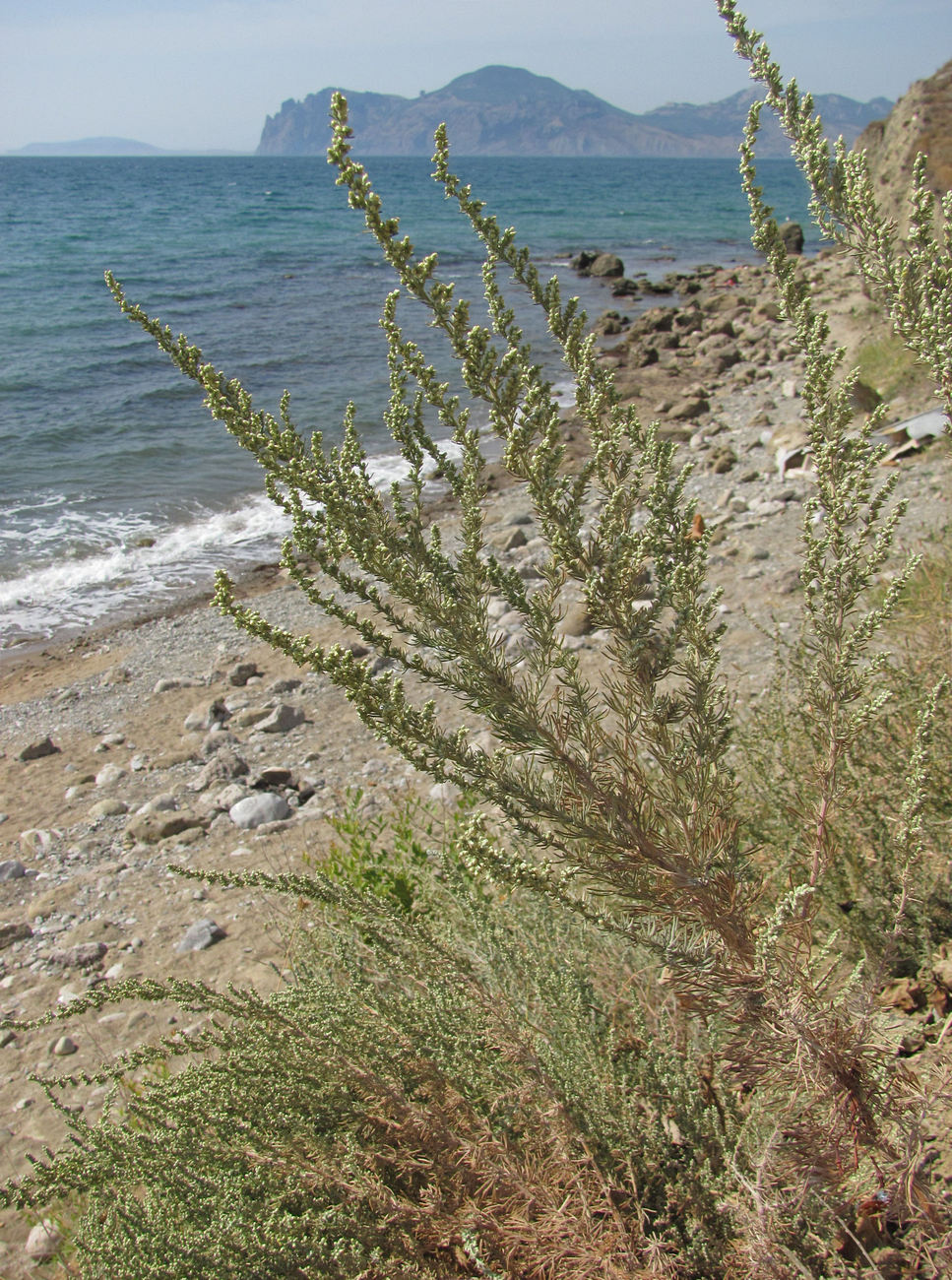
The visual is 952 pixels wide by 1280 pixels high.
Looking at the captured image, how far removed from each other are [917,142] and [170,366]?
15.6 metres

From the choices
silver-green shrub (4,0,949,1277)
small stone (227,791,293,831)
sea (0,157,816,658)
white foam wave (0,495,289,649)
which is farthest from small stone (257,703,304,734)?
silver-green shrub (4,0,949,1277)

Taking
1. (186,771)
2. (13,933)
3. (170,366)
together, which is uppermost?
(170,366)

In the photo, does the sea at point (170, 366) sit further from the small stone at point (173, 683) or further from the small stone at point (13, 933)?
the small stone at point (13, 933)

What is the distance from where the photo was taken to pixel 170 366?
66.5ft

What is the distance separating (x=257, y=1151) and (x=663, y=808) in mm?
1456

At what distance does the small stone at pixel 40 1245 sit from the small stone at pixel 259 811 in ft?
9.62

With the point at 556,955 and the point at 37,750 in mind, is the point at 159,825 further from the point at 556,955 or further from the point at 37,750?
the point at 556,955

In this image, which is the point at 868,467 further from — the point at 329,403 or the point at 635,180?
the point at 635,180

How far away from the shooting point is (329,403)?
1731 centimetres

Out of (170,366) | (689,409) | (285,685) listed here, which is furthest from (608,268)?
(285,685)

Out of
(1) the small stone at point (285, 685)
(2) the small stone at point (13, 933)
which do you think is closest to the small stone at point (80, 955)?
(2) the small stone at point (13, 933)

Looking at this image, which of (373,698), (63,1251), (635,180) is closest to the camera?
(373,698)

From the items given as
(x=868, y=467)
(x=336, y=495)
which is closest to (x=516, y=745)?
(x=336, y=495)

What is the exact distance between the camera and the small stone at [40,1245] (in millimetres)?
2938
